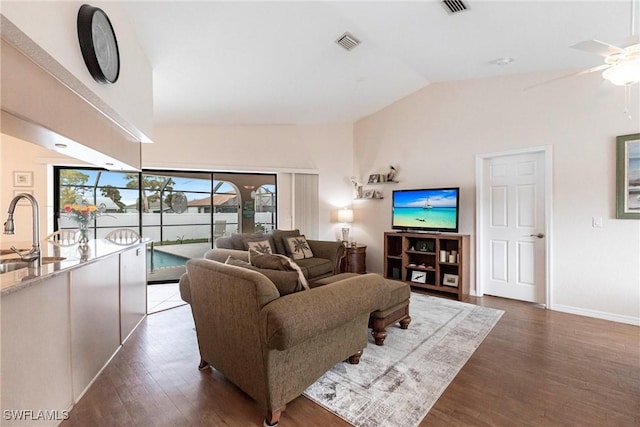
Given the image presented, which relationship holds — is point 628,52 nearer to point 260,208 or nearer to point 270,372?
point 270,372

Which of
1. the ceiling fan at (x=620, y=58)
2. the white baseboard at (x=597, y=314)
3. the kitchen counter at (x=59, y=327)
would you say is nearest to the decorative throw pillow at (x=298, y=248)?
the kitchen counter at (x=59, y=327)

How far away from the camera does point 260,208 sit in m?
5.63

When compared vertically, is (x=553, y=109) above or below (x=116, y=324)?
above

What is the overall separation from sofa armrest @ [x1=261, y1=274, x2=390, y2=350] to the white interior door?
116 inches

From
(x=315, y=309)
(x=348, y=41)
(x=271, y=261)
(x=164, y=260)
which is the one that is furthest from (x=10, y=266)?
(x=348, y=41)

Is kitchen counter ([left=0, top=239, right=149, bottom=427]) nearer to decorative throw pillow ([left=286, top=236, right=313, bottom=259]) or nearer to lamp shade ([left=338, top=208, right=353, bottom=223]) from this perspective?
decorative throw pillow ([left=286, top=236, right=313, bottom=259])

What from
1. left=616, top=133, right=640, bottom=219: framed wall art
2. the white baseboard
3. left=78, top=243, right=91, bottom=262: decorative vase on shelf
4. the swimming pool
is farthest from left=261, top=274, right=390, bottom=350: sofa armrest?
the swimming pool

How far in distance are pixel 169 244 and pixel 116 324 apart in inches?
106

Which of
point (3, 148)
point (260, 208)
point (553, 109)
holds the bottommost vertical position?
point (260, 208)

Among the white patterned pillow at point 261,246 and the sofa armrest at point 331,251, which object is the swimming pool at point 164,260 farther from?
the sofa armrest at point 331,251

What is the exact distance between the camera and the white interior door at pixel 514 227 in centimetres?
399

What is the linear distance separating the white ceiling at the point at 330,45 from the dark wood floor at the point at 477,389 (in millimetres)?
2785

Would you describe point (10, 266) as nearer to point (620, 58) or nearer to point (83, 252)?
point (83, 252)

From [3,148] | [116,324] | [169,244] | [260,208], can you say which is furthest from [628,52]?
[3,148]
